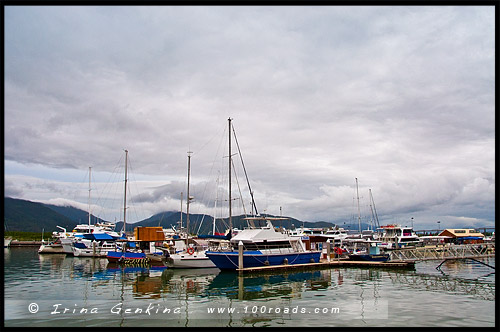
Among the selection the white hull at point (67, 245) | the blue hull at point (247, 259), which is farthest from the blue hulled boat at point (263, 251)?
the white hull at point (67, 245)

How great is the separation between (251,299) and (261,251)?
13810 millimetres

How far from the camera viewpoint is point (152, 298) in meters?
21.0

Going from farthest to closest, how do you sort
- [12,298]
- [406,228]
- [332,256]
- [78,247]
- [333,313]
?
1. [406,228]
2. [78,247]
3. [332,256]
4. [12,298]
5. [333,313]

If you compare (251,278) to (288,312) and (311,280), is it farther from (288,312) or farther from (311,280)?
(288,312)

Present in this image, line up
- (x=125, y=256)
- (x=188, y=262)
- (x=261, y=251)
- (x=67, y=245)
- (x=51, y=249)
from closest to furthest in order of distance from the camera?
(x=261, y=251)
(x=188, y=262)
(x=125, y=256)
(x=67, y=245)
(x=51, y=249)

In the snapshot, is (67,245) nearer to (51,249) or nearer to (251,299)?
(51,249)

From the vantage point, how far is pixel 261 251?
34.3m

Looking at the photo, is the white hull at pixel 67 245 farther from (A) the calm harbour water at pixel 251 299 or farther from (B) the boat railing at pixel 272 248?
(B) the boat railing at pixel 272 248

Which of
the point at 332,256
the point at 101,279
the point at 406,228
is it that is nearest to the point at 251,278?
the point at 101,279

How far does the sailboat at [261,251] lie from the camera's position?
32.8 metres

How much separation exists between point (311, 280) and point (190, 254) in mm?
13913

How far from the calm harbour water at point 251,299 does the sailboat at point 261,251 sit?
1462 millimetres

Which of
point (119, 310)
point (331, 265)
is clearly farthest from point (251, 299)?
point (331, 265)

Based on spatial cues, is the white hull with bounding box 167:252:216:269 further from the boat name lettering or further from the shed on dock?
the shed on dock
